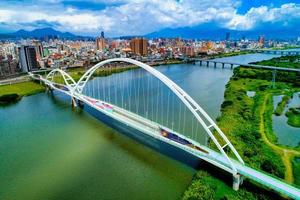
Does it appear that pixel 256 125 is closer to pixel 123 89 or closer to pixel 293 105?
pixel 293 105

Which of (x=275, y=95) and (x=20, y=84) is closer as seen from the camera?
(x=275, y=95)

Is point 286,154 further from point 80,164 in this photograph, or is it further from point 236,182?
point 80,164

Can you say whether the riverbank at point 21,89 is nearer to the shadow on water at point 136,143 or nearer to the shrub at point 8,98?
the shrub at point 8,98

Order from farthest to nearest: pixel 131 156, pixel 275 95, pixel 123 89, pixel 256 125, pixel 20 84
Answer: pixel 20 84 → pixel 123 89 → pixel 275 95 → pixel 256 125 → pixel 131 156

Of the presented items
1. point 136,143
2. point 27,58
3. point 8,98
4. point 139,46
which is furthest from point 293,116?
point 139,46

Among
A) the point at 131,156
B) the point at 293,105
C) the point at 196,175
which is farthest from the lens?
the point at 293,105

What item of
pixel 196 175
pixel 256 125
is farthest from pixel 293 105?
pixel 196 175
